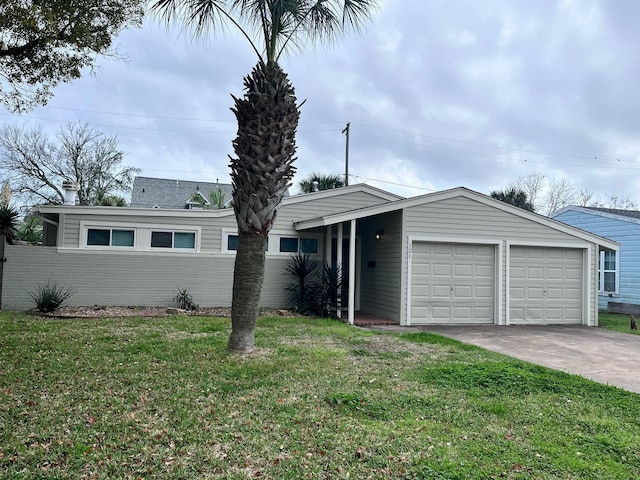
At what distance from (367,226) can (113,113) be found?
23.5 m

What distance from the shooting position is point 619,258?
51.0ft

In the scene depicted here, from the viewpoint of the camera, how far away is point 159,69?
14.6 meters

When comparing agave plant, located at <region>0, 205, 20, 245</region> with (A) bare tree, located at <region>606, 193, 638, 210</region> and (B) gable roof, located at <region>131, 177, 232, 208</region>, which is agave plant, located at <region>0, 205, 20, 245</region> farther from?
(A) bare tree, located at <region>606, 193, 638, 210</region>

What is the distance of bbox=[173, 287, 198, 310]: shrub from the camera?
38.4 feet

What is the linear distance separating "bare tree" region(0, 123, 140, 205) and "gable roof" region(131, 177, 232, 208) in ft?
4.89

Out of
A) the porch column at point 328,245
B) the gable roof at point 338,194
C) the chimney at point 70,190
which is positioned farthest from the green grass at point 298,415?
the chimney at point 70,190

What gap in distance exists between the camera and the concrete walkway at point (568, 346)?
6.15 metres

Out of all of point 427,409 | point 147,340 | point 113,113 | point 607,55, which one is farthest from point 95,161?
point 427,409

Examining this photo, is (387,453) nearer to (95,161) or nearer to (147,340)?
(147,340)

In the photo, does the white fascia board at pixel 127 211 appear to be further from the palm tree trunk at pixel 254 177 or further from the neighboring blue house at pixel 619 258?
the neighboring blue house at pixel 619 258

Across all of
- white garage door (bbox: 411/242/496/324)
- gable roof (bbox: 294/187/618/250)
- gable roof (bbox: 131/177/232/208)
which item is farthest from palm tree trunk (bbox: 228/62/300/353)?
gable roof (bbox: 131/177/232/208)

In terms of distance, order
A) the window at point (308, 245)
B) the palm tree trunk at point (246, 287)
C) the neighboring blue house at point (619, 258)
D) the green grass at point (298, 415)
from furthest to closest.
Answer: the neighboring blue house at point (619, 258), the window at point (308, 245), the palm tree trunk at point (246, 287), the green grass at point (298, 415)

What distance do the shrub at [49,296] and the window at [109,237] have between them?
4.34ft

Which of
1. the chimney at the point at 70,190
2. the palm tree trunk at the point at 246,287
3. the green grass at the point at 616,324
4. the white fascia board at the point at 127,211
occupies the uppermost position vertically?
the chimney at the point at 70,190
